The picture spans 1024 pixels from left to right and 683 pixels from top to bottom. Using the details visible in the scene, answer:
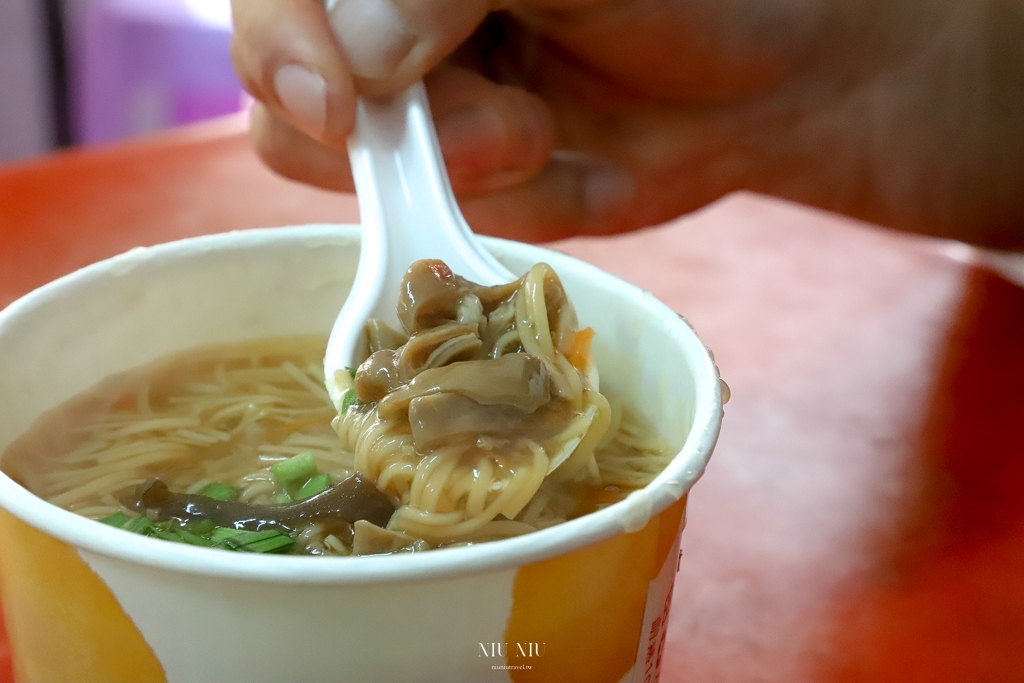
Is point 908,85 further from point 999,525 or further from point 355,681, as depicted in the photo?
point 355,681

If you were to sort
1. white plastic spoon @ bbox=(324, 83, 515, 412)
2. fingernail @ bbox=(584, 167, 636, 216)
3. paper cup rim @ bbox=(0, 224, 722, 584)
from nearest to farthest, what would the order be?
1. paper cup rim @ bbox=(0, 224, 722, 584)
2. white plastic spoon @ bbox=(324, 83, 515, 412)
3. fingernail @ bbox=(584, 167, 636, 216)

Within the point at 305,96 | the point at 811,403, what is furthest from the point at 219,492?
the point at 811,403

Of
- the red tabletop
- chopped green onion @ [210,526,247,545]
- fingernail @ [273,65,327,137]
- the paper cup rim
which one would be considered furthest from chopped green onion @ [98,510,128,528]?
fingernail @ [273,65,327,137]

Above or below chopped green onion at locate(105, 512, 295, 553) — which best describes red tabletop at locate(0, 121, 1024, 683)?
→ below

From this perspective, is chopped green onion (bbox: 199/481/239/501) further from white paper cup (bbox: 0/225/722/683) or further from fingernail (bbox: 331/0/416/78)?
fingernail (bbox: 331/0/416/78)

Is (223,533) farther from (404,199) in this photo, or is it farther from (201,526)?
(404,199)

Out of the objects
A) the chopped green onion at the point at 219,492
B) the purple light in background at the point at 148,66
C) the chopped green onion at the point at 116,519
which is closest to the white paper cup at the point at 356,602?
the chopped green onion at the point at 116,519

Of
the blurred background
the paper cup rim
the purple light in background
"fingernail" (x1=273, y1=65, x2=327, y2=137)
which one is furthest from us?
the purple light in background
